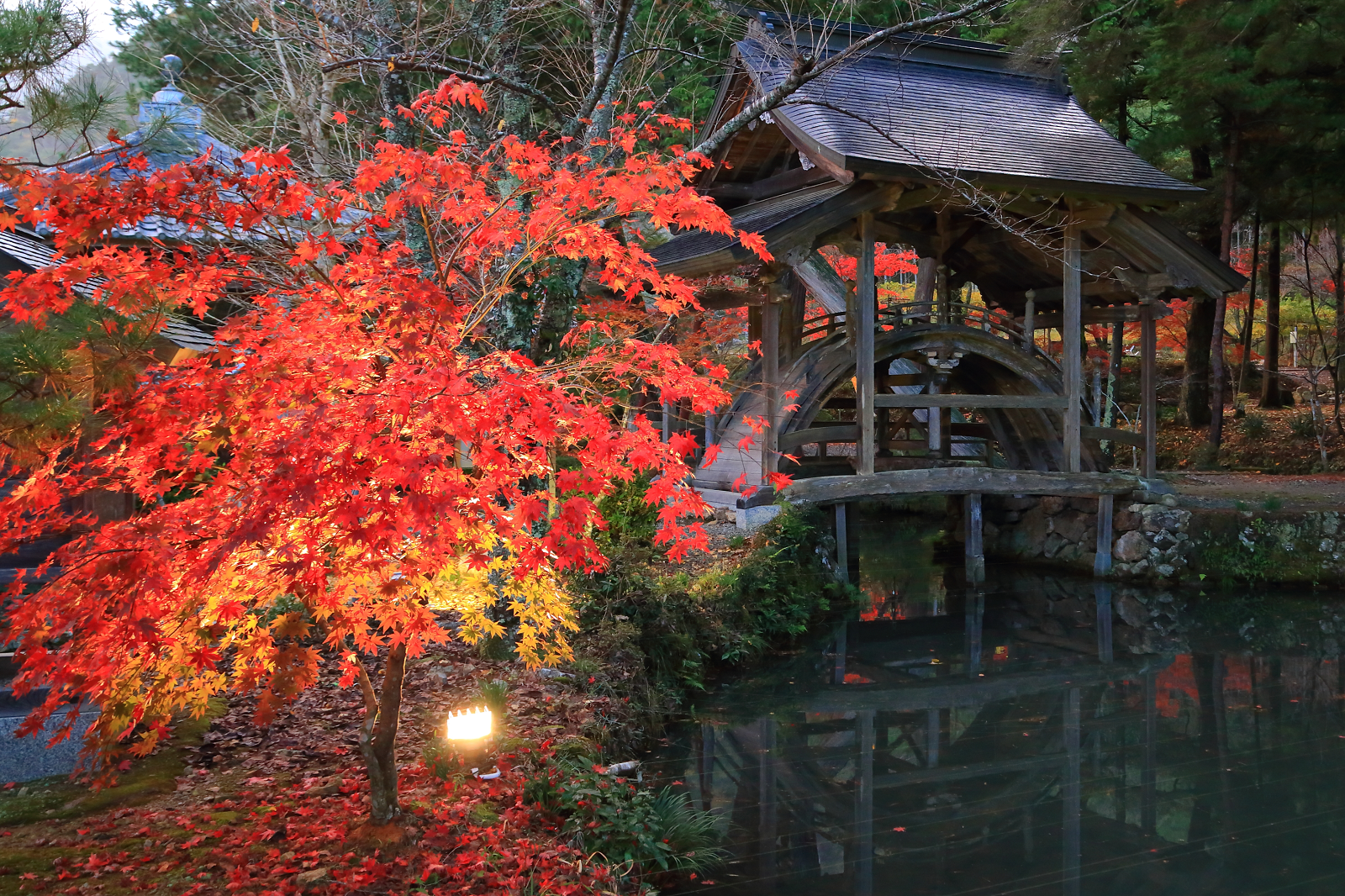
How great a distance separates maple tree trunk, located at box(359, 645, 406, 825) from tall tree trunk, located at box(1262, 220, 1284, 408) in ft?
56.4

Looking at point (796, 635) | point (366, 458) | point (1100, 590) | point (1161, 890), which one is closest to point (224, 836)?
point (366, 458)

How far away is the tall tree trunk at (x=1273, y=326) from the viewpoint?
17219mm

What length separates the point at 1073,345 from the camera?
1209cm

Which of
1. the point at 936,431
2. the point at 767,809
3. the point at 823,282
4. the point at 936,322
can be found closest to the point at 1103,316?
the point at 936,322

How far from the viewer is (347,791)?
473 centimetres

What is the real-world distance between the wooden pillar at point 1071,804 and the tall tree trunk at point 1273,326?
39.4 feet

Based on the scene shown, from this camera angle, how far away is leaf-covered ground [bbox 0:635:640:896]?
3.85 meters

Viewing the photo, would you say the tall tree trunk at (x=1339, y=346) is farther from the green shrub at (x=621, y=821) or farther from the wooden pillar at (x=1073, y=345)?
the green shrub at (x=621, y=821)

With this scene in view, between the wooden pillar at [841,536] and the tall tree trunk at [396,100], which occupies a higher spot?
the tall tree trunk at [396,100]

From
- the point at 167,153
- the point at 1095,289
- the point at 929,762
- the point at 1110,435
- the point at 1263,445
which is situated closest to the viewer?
the point at 929,762

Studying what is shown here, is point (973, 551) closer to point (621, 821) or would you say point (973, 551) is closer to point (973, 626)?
Result: point (973, 626)

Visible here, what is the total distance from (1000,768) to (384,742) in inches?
176

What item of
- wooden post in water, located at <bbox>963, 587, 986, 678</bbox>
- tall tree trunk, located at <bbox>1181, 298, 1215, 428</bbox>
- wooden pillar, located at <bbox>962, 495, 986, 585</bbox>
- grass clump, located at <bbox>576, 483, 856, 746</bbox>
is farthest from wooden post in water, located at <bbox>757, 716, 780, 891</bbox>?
tall tree trunk, located at <bbox>1181, 298, 1215, 428</bbox>

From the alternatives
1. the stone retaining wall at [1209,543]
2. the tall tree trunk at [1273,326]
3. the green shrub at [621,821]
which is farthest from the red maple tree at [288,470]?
the tall tree trunk at [1273,326]
